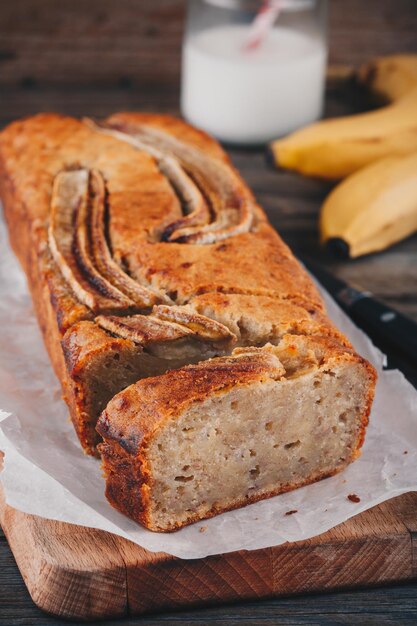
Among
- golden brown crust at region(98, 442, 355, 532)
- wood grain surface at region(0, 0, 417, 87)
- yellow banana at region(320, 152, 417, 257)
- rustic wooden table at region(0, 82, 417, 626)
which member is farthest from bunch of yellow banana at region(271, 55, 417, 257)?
golden brown crust at region(98, 442, 355, 532)

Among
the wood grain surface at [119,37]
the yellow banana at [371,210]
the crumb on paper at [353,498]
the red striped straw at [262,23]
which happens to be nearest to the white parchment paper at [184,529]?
the crumb on paper at [353,498]

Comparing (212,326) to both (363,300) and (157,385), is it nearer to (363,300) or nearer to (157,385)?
(157,385)

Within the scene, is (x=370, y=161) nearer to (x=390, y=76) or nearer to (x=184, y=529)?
→ (x=390, y=76)

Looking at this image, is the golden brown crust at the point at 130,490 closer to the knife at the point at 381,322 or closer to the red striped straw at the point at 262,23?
the knife at the point at 381,322

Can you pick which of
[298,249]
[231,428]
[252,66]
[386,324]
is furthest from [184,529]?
[252,66]

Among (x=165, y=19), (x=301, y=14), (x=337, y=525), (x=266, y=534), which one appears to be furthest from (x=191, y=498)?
(x=165, y=19)

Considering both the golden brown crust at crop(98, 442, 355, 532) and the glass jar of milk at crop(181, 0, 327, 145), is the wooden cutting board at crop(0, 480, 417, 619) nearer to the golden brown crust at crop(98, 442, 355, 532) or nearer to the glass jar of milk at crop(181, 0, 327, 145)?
the golden brown crust at crop(98, 442, 355, 532)
